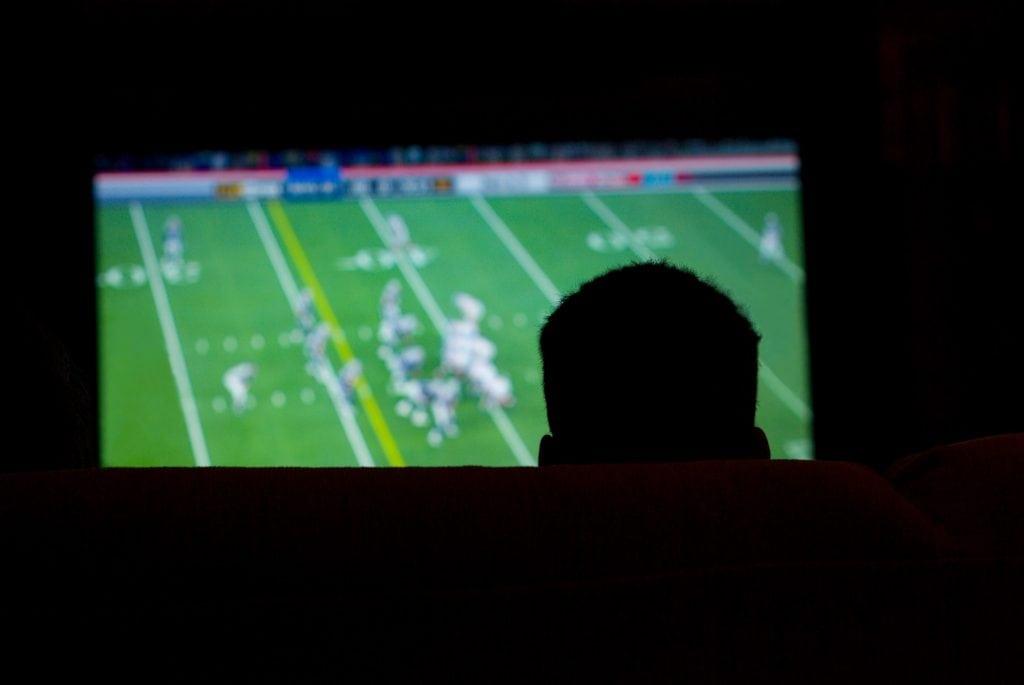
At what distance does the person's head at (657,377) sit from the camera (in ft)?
2.91

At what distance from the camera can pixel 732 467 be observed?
657mm

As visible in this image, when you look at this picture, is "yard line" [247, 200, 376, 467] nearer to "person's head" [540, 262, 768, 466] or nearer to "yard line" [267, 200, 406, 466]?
"yard line" [267, 200, 406, 466]

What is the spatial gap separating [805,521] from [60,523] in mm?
425

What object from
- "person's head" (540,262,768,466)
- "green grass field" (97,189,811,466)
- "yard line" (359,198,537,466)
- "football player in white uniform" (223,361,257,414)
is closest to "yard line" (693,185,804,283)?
"green grass field" (97,189,811,466)

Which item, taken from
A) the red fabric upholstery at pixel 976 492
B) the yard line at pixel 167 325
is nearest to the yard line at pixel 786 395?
the yard line at pixel 167 325

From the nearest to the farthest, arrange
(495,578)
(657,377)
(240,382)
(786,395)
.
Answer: (495,578), (657,377), (240,382), (786,395)

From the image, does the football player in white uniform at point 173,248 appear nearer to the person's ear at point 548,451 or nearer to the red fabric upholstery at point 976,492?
the person's ear at point 548,451

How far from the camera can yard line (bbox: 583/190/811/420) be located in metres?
3.45

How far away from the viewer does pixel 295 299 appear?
11.1 feet

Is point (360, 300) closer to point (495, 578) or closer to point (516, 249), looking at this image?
point (516, 249)

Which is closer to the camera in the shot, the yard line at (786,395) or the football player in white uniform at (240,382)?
the football player in white uniform at (240,382)

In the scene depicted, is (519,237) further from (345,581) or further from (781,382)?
(345,581)

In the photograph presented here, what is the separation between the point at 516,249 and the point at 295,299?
0.72 metres

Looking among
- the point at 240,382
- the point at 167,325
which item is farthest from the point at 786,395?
the point at 167,325
